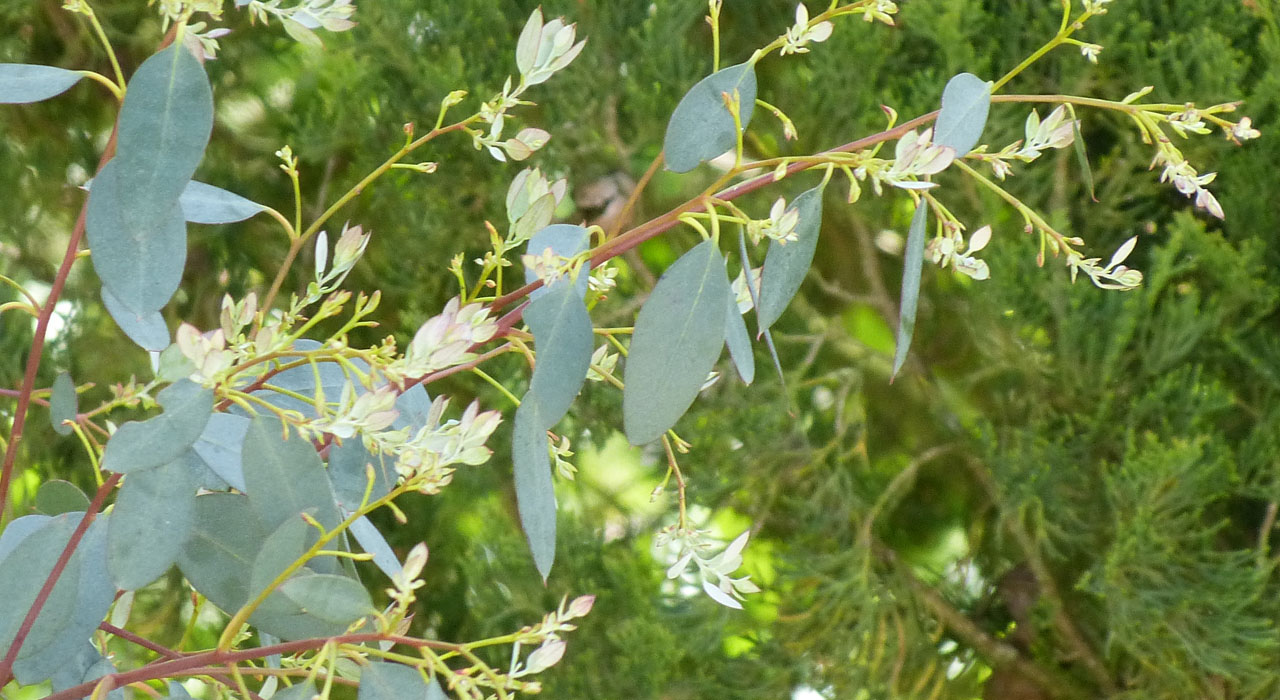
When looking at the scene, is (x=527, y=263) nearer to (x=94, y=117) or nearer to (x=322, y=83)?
(x=322, y=83)

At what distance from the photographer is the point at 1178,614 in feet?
2.75

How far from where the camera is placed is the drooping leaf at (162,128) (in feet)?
0.90

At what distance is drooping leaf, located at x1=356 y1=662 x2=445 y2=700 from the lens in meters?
0.27

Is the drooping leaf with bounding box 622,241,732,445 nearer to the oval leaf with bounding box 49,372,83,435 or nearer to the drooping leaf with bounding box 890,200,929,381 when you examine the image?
the drooping leaf with bounding box 890,200,929,381

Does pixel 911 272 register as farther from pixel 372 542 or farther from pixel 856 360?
pixel 856 360

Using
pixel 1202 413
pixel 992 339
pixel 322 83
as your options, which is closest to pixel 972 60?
pixel 992 339

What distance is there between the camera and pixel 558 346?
0.89 feet

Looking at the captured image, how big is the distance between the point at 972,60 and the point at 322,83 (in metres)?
0.63

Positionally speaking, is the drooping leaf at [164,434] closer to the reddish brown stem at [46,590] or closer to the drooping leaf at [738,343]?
the reddish brown stem at [46,590]

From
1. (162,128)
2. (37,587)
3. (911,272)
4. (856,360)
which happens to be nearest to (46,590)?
(37,587)

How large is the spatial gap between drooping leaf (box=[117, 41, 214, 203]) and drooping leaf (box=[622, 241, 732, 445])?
123 mm

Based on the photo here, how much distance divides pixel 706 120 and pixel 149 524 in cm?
18

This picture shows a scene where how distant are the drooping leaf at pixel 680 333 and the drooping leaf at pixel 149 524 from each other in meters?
0.12

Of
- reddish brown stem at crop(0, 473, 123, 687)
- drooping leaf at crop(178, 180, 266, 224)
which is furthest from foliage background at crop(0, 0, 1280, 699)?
reddish brown stem at crop(0, 473, 123, 687)
